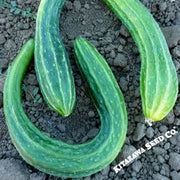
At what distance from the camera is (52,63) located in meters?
3.43

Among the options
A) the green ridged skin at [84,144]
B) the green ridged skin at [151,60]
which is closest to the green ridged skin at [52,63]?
the green ridged skin at [84,144]

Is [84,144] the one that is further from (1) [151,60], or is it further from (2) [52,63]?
(1) [151,60]

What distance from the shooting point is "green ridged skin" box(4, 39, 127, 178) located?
123 inches

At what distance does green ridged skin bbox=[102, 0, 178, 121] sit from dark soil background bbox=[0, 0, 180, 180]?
0.50 feet

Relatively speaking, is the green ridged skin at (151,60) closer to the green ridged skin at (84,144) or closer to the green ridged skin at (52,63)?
the green ridged skin at (84,144)

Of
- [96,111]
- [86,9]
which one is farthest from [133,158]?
[86,9]

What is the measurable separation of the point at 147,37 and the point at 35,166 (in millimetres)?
1224

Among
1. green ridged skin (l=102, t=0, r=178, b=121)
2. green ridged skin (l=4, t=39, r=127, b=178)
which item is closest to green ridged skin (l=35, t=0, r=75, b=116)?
green ridged skin (l=4, t=39, r=127, b=178)

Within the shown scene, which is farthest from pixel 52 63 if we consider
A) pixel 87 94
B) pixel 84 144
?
pixel 84 144

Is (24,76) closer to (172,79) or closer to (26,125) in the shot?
(26,125)

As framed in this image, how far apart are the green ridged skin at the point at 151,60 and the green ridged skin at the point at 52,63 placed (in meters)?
0.49

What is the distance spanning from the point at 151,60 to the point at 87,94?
526mm

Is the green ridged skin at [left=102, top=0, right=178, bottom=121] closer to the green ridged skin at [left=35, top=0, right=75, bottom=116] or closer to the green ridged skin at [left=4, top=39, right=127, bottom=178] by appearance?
the green ridged skin at [left=4, top=39, right=127, bottom=178]

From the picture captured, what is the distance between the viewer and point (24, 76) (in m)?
3.62
